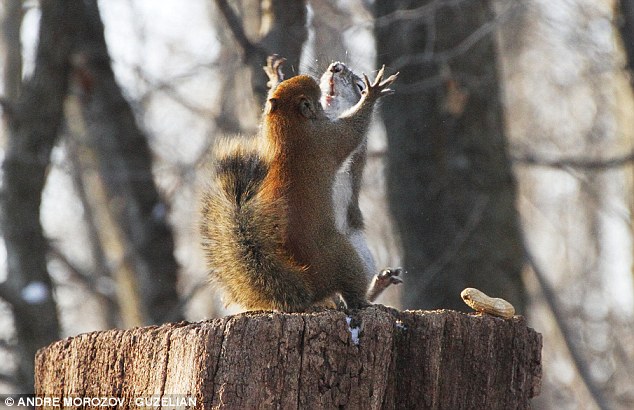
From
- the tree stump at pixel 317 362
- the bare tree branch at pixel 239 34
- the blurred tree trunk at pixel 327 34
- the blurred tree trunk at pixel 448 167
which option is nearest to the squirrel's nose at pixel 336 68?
the blurred tree trunk at pixel 327 34

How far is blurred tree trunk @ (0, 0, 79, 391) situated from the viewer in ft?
21.4

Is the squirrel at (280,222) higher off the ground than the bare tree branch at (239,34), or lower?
lower

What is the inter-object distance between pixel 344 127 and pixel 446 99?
9.01 feet

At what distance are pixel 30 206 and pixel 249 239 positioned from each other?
3.68m

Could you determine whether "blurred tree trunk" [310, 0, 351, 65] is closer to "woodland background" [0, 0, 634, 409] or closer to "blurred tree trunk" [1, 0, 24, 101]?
"woodland background" [0, 0, 634, 409]

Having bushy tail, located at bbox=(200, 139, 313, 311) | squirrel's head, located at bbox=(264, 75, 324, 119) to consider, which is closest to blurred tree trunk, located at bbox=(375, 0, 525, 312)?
squirrel's head, located at bbox=(264, 75, 324, 119)

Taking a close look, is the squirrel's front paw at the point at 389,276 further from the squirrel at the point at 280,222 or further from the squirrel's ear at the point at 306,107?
the squirrel's ear at the point at 306,107

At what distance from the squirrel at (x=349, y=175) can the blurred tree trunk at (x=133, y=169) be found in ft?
11.5

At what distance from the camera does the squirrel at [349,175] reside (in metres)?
3.77

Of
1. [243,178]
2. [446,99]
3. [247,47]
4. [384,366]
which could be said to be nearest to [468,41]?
[446,99]

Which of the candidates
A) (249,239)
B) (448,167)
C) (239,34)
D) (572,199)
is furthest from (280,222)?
(572,199)

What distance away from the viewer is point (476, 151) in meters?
6.52

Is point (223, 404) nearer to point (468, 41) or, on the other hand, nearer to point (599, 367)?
point (468, 41)

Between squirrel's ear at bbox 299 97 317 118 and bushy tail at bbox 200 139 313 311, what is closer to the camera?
bushy tail at bbox 200 139 313 311
